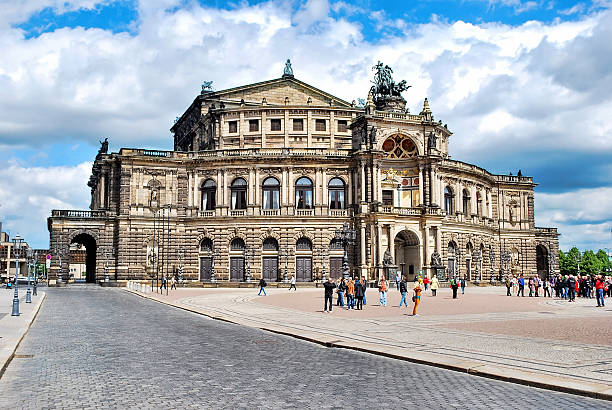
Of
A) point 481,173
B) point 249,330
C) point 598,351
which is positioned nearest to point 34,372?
point 249,330

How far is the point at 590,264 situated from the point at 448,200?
93817 mm

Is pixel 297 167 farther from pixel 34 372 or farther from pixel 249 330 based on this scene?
pixel 34 372

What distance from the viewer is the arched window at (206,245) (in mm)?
71312

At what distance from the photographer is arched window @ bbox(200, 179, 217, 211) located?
237 feet

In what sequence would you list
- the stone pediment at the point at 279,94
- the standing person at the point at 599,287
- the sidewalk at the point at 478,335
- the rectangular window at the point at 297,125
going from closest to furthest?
the sidewalk at the point at 478,335 < the standing person at the point at 599,287 < the rectangular window at the point at 297,125 < the stone pediment at the point at 279,94

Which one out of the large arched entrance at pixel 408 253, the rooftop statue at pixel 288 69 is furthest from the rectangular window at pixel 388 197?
the rooftop statue at pixel 288 69

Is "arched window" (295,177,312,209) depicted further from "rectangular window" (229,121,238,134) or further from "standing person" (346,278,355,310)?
"standing person" (346,278,355,310)

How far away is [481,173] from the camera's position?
79.6m

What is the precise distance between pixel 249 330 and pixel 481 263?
5979 cm

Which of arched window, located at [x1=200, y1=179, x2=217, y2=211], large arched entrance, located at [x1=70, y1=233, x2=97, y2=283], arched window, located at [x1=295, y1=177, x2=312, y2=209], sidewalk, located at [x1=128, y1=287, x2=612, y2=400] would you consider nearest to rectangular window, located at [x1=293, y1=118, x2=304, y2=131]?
arched window, located at [x1=295, y1=177, x2=312, y2=209]

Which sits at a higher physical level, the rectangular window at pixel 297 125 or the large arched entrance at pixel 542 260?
the rectangular window at pixel 297 125

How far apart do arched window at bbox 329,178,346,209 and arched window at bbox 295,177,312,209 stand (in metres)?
2.42

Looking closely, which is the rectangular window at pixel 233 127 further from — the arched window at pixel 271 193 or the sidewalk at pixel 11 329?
the sidewalk at pixel 11 329

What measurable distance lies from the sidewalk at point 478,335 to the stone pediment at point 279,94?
49802 mm
